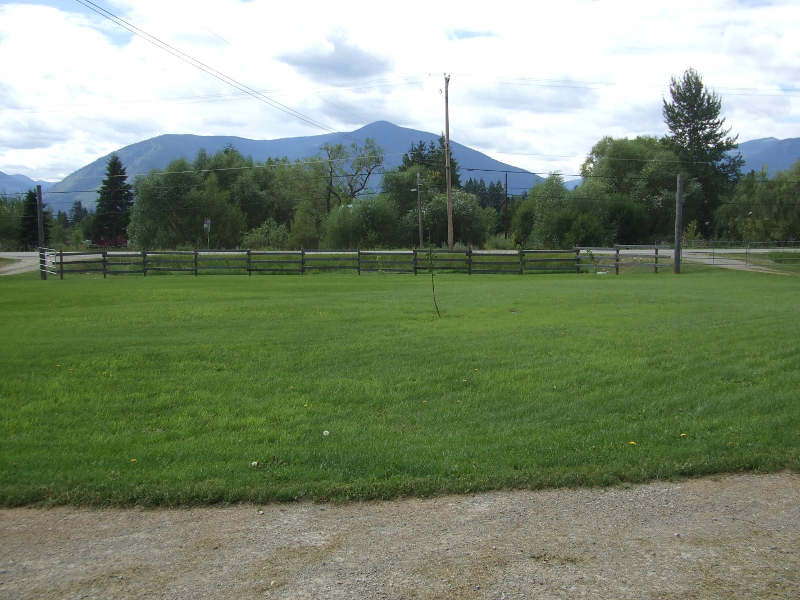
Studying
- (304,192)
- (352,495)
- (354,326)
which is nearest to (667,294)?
(354,326)

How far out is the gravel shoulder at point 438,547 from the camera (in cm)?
356

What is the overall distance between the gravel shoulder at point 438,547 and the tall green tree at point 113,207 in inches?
3208

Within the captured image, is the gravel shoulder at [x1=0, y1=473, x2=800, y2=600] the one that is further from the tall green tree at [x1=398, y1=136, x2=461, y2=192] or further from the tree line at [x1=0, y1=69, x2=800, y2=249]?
the tall green tree at [x1=398, y1=136, x2=461, y2=192]

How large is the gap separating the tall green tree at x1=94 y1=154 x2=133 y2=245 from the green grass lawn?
72204mm

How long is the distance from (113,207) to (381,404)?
3239 inches

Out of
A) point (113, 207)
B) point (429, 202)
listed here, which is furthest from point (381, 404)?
point (113, 207)

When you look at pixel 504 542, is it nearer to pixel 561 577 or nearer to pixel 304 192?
pixel 561 577

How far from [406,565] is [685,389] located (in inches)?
210

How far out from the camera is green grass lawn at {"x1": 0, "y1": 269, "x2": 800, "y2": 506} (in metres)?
5.40

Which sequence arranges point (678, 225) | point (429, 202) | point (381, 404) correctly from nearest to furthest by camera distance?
point (381, 404)
point (678, 225)
point (429, 202)

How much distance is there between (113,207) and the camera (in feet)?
261

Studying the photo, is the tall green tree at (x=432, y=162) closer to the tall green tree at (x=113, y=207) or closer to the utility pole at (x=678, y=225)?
the tall green tree at (x=113, y=207)

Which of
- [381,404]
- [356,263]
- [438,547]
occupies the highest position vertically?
[356,263]

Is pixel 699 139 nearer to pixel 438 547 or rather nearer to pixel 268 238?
pixel 268 238
